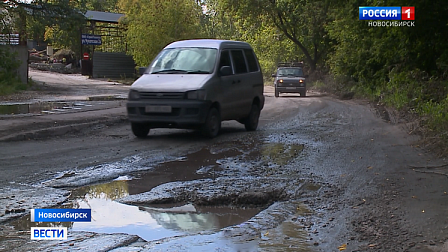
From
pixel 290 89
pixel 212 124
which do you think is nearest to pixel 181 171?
pixel 212 124

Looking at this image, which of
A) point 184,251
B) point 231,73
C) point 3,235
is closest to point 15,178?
point 3,235

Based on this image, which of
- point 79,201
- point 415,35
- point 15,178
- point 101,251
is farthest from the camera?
point 415,35

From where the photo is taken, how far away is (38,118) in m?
12.8

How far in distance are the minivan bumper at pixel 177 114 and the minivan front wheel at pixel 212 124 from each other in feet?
0.62

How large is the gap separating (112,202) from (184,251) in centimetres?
188

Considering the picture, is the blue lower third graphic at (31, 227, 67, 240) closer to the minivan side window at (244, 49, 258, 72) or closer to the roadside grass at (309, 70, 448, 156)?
the roadside grass at (309, 70, 448, 156)

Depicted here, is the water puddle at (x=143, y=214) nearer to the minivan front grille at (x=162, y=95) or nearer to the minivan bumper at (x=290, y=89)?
the minivan front grille at (x=162, y=95)

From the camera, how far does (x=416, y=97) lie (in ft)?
54.9

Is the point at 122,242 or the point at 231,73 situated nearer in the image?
the point at 122,242

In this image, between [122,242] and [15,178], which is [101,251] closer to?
[122,242]

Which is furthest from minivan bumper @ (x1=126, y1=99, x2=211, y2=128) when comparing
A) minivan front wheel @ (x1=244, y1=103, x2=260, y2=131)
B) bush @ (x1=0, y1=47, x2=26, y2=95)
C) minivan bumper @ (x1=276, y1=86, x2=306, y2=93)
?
minivan bumper @ (x1=276, y1=86, x2=306, y2=93)

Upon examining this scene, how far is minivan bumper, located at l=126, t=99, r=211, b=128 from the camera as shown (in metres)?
10.2

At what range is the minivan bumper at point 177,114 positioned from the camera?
10.2m

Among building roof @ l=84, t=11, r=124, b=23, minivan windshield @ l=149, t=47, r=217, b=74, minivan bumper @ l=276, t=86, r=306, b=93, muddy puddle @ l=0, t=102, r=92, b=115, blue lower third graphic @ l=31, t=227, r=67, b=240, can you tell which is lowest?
blue lower third graphic @ l=31, t=227, r=67, b=240
